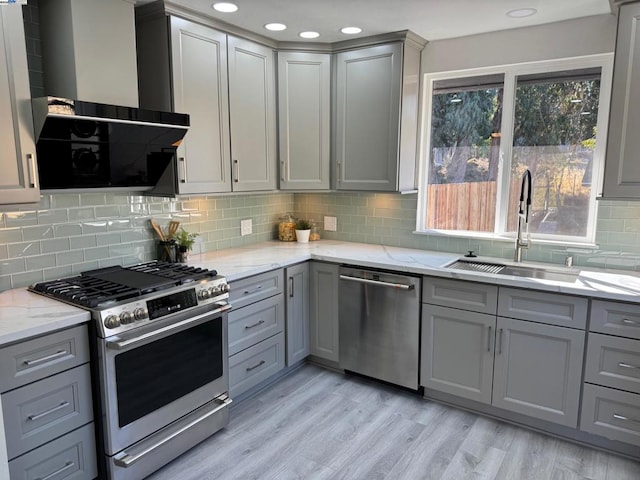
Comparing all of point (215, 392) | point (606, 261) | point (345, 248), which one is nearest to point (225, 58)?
point (345, 248)

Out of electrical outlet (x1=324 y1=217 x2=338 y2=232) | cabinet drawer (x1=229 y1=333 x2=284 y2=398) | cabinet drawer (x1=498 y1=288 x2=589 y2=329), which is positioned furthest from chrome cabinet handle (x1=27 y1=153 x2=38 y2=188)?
cabinet drawer (x1=498 y1=288 x2=589 y2=329)

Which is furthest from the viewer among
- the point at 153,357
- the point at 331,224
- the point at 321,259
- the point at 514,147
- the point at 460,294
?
the point at 331,224

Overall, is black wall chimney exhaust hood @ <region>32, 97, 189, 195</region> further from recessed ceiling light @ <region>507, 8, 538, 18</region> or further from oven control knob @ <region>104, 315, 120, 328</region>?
recessed ceiling light @ <region>507, 8, 538, 18</region>

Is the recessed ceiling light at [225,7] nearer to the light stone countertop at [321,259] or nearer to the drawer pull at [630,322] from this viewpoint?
the light stone countertop at [321,259]

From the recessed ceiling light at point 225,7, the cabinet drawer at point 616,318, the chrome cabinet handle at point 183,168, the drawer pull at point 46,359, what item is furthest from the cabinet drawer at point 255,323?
the cabinet drawer at point 616,318

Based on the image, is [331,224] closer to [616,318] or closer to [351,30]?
[351,30]

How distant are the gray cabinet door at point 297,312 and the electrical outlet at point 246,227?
0.62 metres

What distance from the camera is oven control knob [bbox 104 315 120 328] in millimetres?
1956

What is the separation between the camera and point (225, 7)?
8.38 ft

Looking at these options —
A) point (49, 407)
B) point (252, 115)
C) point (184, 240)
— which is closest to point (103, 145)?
point (184, 240)

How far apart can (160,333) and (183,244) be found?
873mm

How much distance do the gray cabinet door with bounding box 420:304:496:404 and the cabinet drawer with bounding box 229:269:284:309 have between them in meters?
0.97

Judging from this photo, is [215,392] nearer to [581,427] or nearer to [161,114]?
[161,114]

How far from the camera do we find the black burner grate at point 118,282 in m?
2.06
